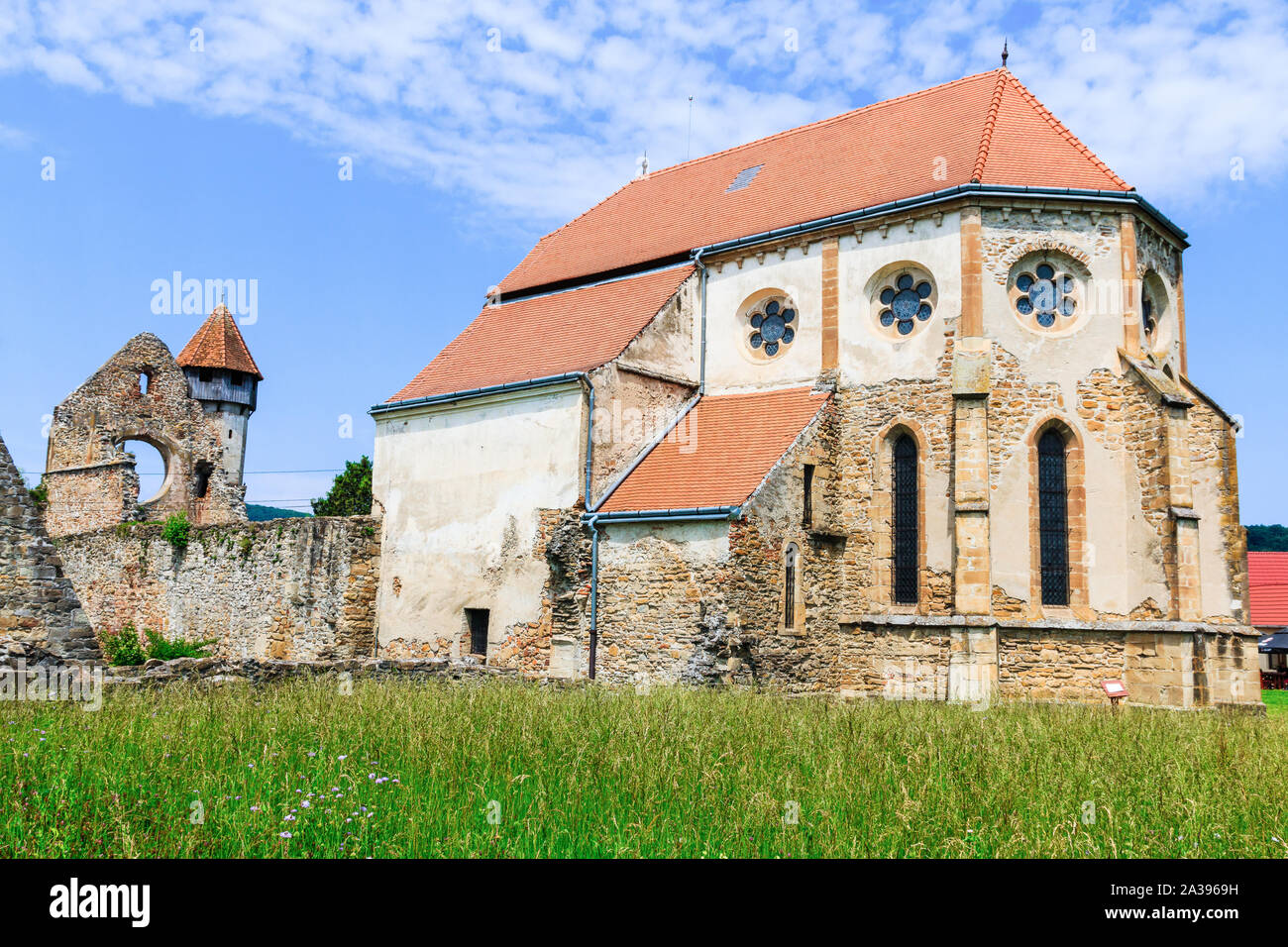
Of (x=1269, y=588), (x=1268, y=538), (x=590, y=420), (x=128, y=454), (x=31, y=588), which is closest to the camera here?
(x=31, y=588)

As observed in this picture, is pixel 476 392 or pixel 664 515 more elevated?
pixel 476 392

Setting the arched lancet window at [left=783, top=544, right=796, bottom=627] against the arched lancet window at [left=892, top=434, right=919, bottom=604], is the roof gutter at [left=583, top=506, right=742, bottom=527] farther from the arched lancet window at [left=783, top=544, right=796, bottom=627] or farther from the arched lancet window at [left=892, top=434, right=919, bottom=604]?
the arched lancet window at [left=892, top=434, right=919, bottom=604]

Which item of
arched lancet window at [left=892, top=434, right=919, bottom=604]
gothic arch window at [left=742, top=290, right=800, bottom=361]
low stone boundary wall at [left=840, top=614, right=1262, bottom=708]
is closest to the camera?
low stone boundary wall at [left=840, top=614, right=1262, bottom=708]

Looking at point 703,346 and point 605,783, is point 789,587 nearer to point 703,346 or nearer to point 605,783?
point 703,346

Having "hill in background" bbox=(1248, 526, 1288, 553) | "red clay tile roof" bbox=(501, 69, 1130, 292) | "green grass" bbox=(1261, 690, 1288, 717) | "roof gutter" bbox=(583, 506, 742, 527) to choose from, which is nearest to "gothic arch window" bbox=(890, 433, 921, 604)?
"roof gutter" bbox=(583, 506, 742, 527)

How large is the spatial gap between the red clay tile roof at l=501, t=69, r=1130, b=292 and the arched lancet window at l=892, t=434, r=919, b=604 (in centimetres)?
465

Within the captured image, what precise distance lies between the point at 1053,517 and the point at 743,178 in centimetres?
1045

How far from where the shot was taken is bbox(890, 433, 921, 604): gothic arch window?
17.2 metres

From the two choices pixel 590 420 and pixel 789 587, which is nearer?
pixel 789 587

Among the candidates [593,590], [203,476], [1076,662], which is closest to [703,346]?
[593,590]

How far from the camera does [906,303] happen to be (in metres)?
17.8

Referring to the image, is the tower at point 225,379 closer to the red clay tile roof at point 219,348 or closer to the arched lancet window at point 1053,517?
the red clay tile roof at point 219,348
